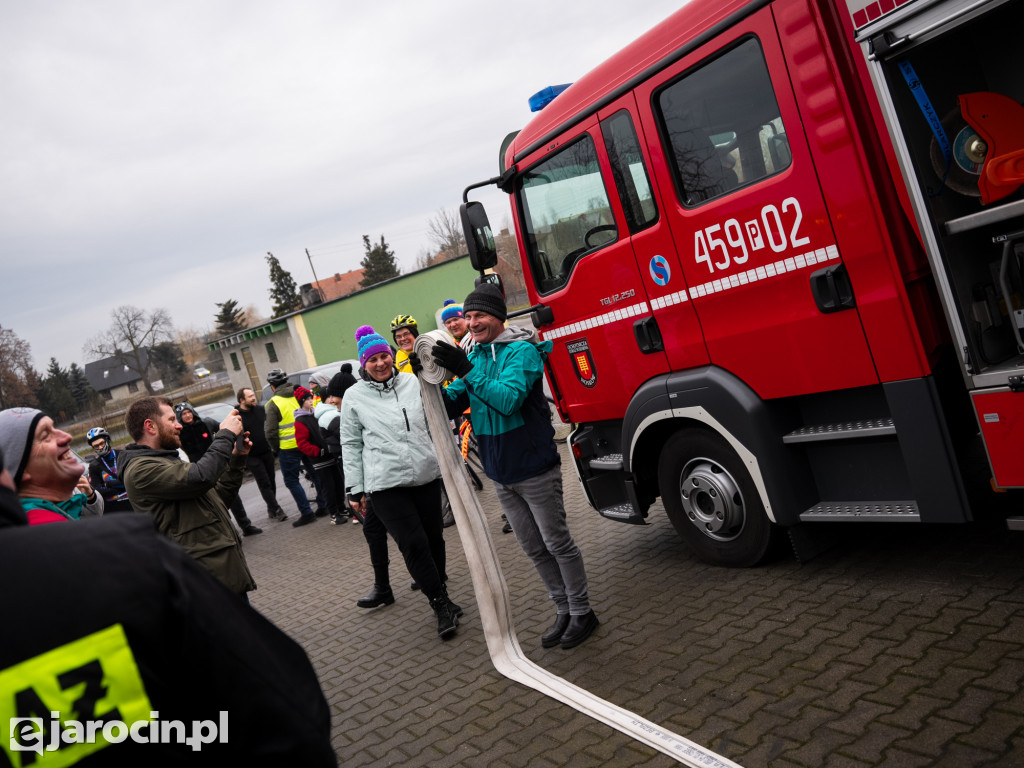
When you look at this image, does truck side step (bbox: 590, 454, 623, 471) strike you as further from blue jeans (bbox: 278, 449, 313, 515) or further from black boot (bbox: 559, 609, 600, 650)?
blue jeans (bbox: 278, 449, 313, 515)

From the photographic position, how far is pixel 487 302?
4504mm

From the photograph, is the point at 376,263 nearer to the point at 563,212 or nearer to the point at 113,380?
the point at 113,380

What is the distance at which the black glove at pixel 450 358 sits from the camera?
4242 mm

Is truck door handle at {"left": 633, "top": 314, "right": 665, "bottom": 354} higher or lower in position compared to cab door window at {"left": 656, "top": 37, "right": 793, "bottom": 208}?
lower

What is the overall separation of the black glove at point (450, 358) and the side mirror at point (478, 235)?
133 cm

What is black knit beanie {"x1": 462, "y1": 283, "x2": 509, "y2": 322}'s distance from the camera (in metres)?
4.48

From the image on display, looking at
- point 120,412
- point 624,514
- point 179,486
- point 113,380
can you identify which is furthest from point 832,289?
point 113,380

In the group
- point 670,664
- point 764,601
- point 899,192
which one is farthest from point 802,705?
point 899,192

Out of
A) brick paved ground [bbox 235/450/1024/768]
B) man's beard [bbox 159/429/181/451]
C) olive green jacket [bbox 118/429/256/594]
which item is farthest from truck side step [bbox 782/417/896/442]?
man's beard [bbox 159/429/181/451]

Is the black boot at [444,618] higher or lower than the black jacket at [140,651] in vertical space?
lower

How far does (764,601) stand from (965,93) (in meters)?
2.72

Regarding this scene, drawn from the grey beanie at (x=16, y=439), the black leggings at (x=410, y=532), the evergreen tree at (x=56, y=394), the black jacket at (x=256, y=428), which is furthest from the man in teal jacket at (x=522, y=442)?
the evergreen tree at (x=56, y=394)

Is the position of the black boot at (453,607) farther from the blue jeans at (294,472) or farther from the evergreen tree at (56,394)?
the evergreen tree at (56,394)

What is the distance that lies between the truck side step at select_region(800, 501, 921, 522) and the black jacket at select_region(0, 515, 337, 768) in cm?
325
